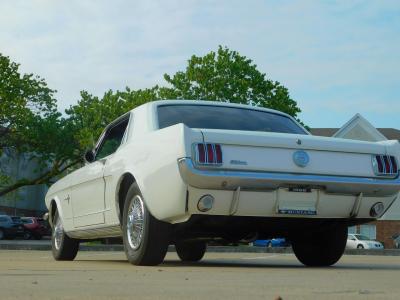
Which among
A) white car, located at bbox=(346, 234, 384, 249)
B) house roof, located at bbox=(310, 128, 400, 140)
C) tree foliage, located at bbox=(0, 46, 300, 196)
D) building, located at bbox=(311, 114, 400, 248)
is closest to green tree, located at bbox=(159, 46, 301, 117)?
tree foliage, located at bbox=(0, 46, 300, 196)

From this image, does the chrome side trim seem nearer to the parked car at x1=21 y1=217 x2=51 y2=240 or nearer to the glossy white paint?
the glossy white paint

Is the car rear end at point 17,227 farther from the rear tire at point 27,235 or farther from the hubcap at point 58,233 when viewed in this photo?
the hubcap at point 58,233

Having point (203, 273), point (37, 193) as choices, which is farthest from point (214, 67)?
point (37, 193)

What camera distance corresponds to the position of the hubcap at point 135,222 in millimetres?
7340

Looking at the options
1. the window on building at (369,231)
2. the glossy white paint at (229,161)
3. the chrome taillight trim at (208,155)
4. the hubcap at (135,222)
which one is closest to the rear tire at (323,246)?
the glossy white paint at (229,161)

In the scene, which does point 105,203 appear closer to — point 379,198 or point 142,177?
point 142,177

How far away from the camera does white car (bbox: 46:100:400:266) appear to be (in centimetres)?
676

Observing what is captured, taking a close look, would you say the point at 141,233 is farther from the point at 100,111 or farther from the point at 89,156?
the point at 100,111

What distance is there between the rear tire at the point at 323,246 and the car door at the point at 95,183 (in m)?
2.13

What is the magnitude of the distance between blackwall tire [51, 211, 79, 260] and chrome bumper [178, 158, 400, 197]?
151 inches

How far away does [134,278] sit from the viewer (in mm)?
5711

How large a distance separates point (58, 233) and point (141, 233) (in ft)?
10.8

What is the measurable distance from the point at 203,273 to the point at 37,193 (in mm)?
76768

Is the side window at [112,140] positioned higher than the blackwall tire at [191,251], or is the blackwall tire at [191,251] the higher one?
the side window at [112,140]
